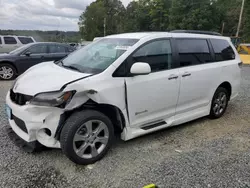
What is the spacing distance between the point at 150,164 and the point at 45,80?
5.58 feet

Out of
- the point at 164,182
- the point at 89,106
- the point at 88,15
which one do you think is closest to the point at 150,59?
the point at 89,106

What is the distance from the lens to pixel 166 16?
50.1 m

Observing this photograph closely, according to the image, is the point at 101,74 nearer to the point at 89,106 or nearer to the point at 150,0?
the point at 89,106

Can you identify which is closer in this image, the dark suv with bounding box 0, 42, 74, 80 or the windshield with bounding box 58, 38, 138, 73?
the windshield with bounding box 58, 38, 138, 73

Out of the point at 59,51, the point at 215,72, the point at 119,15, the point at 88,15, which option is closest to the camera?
the point at 215,72

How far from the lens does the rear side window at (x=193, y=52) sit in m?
3.63

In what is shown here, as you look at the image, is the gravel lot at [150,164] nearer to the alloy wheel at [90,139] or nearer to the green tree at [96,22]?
the alloy wheel at [90,139]

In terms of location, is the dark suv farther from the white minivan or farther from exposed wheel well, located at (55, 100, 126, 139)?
exposed wheel well, located at (55, 100, 126, 139)

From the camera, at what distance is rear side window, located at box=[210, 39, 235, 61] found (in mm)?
4242

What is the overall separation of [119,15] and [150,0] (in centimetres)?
2619

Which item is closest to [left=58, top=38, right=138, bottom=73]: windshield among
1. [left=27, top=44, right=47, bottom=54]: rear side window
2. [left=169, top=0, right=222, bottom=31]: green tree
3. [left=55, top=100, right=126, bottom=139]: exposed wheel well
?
[left=55, top=100, right=126, bottom=139]: exposed wheel well

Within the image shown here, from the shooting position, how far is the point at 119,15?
78125 millimetres

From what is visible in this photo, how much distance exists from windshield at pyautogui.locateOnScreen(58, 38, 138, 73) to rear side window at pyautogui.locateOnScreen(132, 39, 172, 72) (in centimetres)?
20

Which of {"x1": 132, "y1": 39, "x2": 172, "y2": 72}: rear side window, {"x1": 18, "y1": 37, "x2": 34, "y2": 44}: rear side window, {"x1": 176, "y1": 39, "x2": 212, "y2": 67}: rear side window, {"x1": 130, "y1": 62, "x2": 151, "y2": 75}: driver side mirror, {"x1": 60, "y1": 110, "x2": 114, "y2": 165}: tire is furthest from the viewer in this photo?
{"x1": 18, "y1": 37, "x2": 34, "y2": 44}: rear side window
